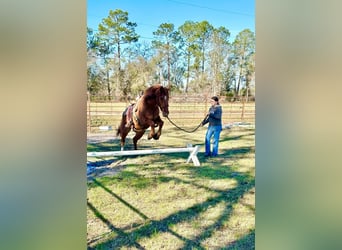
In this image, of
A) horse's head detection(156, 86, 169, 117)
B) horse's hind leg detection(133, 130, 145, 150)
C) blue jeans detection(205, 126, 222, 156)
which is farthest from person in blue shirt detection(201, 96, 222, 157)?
horse's hind leg detection(133, 130, 145, 150)

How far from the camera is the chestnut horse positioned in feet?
4.85

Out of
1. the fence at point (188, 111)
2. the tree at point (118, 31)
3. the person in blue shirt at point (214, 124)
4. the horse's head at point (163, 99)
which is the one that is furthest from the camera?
Result: the person in blue shirt at point (214, 124)

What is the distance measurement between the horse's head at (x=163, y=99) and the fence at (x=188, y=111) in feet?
0.08

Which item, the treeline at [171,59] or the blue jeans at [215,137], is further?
the blue jeans at [215,137]

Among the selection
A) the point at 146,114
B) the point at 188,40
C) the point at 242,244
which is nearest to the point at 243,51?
the point at 188,40

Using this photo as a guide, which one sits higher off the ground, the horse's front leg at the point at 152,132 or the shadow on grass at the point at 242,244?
the horse's front leg at the point at 152,132

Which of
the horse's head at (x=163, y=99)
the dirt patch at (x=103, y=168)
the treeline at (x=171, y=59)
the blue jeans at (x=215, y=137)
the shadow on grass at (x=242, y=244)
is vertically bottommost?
the shadow on grass at (x=242, y=244)

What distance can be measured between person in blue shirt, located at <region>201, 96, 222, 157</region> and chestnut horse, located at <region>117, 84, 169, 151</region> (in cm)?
26

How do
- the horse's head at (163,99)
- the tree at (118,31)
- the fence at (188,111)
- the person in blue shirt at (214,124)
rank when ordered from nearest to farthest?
the tree at (118,31) < the fence at (188,111) < the horse's head at (163,99) < the person in blue shirt at (214,124)

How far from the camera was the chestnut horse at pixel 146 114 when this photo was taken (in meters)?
1.48

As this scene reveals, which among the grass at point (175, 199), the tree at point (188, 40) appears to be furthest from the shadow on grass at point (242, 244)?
the tree at point (188, 40)

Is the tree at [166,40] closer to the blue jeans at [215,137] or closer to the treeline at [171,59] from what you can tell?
the treeline at [171,59]
